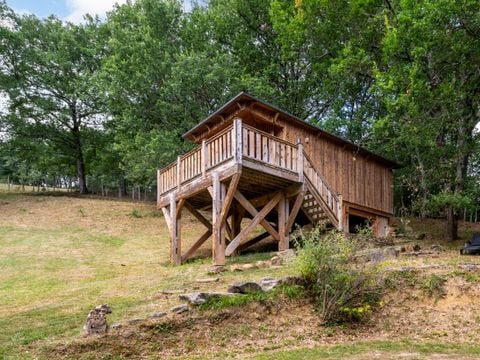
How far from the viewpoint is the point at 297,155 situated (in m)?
13.1

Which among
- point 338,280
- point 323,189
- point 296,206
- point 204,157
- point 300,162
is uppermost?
point 204,157

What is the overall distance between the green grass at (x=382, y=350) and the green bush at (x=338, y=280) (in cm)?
88

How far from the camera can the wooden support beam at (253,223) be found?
12094 mm

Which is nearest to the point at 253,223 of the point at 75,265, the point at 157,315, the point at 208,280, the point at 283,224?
the point at 283,224

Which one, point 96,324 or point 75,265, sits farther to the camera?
point 75,265

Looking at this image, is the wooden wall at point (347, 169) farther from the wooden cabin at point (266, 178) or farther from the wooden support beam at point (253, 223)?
the wooden support beam at point (253, 223)

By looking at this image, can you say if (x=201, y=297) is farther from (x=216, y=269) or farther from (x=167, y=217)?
(x=167, y=217)

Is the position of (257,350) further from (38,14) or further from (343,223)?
(38,14)

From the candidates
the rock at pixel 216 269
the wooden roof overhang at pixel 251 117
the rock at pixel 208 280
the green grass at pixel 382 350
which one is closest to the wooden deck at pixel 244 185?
the rock at pixel 216 269

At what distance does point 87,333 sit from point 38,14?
112 feet

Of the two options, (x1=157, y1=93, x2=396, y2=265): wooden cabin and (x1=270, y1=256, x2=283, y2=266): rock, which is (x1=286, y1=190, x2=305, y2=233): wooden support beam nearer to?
(x1=157, y1=93, x2=396, y2=265): wooden cabin

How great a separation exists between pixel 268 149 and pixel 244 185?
1.65 m

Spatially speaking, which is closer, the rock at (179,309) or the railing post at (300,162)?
the rock at (179,309)

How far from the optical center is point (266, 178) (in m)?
12.6
